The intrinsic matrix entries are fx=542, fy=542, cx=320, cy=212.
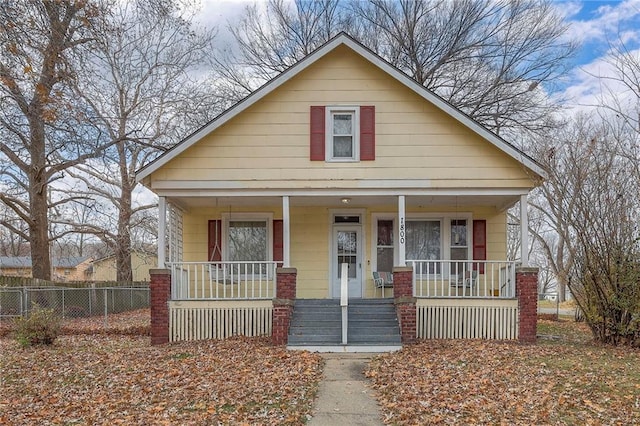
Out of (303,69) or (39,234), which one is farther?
(39,234)

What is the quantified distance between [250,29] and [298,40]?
7.22 feet

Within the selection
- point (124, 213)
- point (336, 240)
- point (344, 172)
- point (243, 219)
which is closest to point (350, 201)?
point (336, 240)

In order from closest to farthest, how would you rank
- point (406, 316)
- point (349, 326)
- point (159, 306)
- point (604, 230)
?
point (604, 230) → point (406, 316) → point (349, 326) → point (159, 306)

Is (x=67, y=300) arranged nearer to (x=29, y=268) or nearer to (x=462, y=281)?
(x=462, y=281)

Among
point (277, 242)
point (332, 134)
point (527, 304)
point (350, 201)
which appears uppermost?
point (332, 134)

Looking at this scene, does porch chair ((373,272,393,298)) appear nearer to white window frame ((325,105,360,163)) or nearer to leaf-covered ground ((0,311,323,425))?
white window frame ((325,105,360,163))

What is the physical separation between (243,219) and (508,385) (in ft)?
27.6

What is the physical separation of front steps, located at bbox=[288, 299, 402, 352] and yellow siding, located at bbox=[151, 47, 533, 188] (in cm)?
270

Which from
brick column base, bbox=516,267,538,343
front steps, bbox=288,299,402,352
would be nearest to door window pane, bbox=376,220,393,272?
front steps, bbox=288,299,402,352

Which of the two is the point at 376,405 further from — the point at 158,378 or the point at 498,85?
the point at 498,85

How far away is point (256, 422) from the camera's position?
6.10 meters

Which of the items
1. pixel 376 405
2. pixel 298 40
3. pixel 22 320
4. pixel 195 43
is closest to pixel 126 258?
pixel 195 43

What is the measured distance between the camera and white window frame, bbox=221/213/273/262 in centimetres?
1390

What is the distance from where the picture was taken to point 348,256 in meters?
14.0
